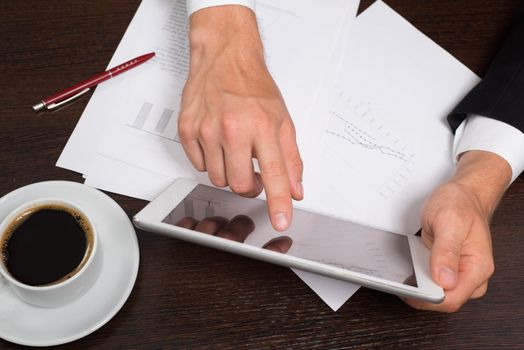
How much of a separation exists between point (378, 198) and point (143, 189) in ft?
0.95

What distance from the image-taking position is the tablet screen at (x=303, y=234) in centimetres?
54

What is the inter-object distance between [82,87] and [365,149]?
0.38 meters

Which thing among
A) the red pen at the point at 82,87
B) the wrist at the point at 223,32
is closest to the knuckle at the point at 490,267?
the wrist at the point at 223,32

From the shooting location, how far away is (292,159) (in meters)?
0.60

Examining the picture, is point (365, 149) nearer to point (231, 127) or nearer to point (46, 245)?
point (231, 127)

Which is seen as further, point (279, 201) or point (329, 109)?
point (329, 109)

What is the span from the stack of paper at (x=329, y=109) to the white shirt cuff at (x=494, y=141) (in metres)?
0.02

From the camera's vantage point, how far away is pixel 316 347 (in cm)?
59

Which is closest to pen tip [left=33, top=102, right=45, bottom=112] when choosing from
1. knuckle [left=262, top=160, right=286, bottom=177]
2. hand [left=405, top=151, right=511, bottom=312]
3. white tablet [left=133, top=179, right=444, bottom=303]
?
white tablet [left=133, top=179, right=444, bottom=303]

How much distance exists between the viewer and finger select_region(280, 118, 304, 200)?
0.60m

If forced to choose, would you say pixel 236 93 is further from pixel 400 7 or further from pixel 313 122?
pixel 400 7

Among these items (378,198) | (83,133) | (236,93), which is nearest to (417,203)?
(378,198)

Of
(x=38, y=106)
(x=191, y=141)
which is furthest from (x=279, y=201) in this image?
(x=38, y=106)

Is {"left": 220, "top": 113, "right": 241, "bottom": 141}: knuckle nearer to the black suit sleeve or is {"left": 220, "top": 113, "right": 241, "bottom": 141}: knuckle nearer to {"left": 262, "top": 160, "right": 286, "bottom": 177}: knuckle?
{"left": 262, "top": 160, "right": 286, "bottom": 177}: knuckle
